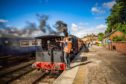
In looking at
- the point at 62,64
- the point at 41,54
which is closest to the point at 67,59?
the point at 62,64

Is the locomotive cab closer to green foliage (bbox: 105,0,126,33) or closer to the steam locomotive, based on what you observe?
the steam locomotive

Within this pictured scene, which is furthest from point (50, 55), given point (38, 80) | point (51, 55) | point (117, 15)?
point (117, 15)

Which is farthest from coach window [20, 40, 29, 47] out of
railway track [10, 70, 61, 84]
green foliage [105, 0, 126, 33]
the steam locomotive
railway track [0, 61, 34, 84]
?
green foliage [105, 0, 126, 33]

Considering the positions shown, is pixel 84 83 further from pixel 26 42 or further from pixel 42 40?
pixel 26 42

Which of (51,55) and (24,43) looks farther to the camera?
(24,43)

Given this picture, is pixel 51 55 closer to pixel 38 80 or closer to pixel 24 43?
pixel 38 80

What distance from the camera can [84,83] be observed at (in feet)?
22.1

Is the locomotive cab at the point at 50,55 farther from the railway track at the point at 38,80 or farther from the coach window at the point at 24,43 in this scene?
the coach window at the point at 24,43

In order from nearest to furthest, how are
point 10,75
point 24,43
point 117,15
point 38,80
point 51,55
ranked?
point 38,80
point 51,55
point 10,75
point 24,43
point 117,15

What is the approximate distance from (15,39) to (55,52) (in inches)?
380

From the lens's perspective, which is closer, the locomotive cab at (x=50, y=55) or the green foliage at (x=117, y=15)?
the locomotive cab at (x=50, y=55)

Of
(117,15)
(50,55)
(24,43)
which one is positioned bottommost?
(50,55)

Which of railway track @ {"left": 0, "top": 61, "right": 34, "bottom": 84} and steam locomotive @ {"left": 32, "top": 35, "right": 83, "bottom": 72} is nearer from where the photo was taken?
railway track @ {"left": 0, "top": 61, "right": 34, "bottom": 84}

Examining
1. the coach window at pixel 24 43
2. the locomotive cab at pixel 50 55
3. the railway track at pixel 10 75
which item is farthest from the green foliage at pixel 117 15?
the railway track at pixel 10 75
